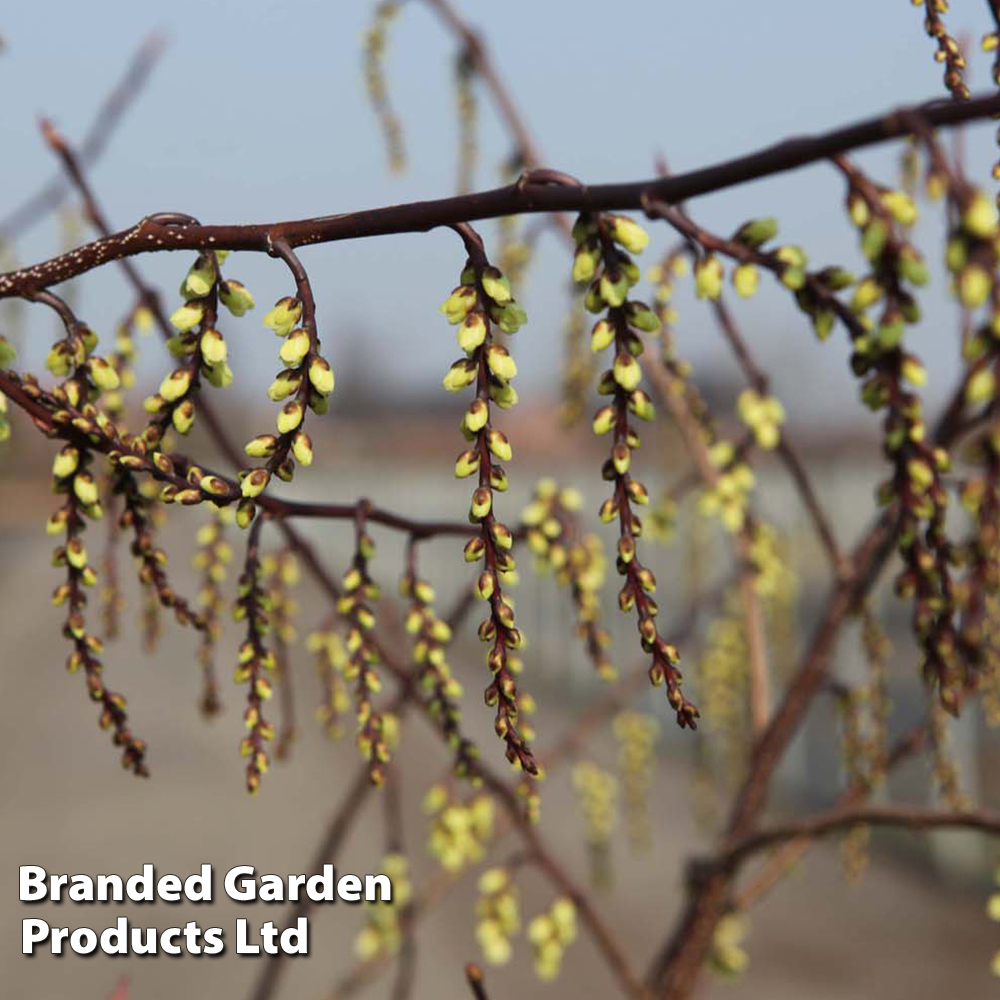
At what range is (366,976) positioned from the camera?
1.25 meters

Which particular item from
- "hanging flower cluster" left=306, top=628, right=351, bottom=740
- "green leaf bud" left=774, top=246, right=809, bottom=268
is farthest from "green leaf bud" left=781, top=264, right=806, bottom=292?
"hanging flower cluster" left=306, top=628, right=351, bottom=740

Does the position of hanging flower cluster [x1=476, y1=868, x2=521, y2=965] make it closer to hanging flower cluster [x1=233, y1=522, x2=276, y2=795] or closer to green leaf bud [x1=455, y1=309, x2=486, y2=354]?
hanging flower cluster [x1=233, y1=522, x2=276, y2=795]

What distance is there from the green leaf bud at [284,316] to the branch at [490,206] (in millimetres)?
22

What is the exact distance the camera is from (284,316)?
0.46 metres

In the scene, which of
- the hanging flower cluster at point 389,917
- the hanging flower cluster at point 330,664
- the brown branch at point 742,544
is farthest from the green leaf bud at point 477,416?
the hanging flower cluster at point 389,917

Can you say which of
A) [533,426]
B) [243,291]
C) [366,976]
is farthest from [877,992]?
[533,426]

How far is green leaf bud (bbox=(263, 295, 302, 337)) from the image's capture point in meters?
0.46

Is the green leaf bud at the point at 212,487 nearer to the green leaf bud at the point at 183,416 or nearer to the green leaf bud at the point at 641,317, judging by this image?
the green leaf bud at the point at 183,416

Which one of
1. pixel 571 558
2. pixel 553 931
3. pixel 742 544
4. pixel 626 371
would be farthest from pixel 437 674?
pixel 742 544

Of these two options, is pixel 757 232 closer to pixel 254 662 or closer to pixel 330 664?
pixel 254 662

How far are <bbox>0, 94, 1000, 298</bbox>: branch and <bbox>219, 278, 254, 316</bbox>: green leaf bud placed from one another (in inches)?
1.2

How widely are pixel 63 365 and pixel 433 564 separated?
33.3 feet

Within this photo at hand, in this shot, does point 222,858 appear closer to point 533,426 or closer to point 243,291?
point 243,291

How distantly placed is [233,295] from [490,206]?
0.14 m
